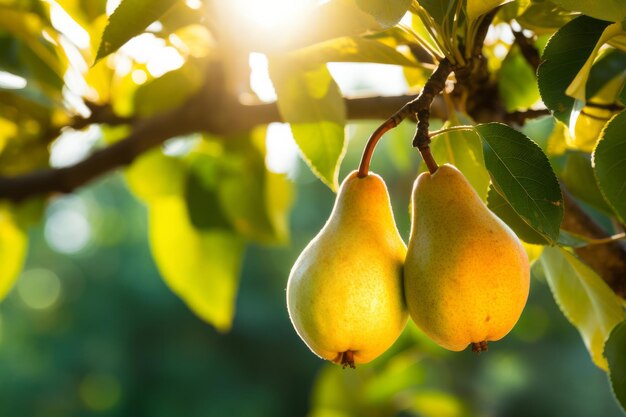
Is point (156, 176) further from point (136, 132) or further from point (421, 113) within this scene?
point (421, 113)

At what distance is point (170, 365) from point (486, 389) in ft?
9.98

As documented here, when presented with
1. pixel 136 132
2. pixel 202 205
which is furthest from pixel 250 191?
pixel 136 132

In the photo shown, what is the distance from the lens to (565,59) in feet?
1.17

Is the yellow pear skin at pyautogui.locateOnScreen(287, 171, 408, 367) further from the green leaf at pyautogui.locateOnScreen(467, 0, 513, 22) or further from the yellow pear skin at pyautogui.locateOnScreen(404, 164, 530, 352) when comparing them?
the green leaf at pyautogui.locateOnScreen(467, 0, 513, 22)

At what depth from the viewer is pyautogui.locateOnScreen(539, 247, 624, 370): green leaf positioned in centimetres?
43

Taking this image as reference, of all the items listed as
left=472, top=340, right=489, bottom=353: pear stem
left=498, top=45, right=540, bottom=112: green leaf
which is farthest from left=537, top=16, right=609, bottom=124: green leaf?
left=498, top=45, right=540, bottom=112: green leaf

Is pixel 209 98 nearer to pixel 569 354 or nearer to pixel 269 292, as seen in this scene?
pixel 569 354

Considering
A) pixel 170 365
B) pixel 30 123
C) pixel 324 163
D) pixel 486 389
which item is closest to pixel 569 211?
pixel 324 163

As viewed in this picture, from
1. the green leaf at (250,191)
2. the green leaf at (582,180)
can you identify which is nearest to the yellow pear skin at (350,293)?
the green leaf at (582,180)

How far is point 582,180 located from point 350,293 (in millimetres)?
271

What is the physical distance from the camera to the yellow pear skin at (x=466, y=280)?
33cm

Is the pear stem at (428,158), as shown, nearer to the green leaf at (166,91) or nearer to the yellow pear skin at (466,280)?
the yellow pear skin at (466,280)

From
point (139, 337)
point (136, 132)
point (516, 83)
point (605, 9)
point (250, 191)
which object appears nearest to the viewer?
point (605, 9)

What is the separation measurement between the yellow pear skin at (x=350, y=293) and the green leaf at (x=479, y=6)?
0.39ft
